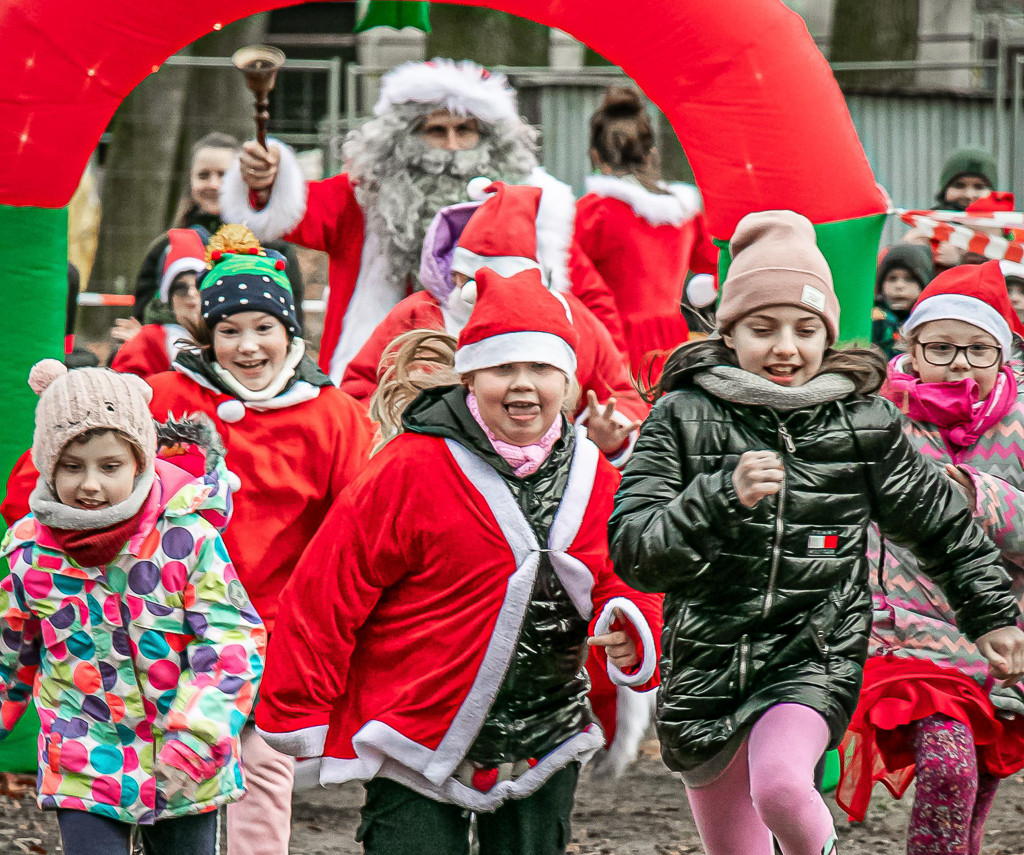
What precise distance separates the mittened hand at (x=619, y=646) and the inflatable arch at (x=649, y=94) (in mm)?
2390

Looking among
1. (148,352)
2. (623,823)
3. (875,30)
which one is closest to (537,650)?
(623,823)

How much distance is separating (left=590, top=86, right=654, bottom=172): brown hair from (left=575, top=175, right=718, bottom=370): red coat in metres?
0.14

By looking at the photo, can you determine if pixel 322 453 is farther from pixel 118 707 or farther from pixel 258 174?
pixel 258 174

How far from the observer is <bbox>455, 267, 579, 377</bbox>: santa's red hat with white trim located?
430cm

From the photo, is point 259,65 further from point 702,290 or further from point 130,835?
point 130,835

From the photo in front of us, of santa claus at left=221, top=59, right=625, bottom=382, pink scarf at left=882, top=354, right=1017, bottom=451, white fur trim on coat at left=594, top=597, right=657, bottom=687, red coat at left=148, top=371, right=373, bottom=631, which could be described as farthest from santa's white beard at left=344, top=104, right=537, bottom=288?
white fur trim on coat at left=594, top=597, right=657, bottom=687

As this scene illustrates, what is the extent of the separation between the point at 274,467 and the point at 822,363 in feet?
6.01

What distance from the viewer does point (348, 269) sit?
7.80 meters

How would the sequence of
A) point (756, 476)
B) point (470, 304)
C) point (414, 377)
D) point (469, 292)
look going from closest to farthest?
point (756, 476), point (414, 377), point (469, 292), point (470, 304)

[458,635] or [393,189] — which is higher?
[393,189]

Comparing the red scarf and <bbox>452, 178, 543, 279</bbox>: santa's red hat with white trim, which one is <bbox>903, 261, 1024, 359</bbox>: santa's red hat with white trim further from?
the red scarf

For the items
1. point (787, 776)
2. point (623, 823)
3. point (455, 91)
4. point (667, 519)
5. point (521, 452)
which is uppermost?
point (455, 91)

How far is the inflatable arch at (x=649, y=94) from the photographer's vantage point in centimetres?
612

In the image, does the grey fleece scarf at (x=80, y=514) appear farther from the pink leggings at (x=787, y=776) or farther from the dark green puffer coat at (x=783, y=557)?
the pink leggings at (x=787, y=776)
